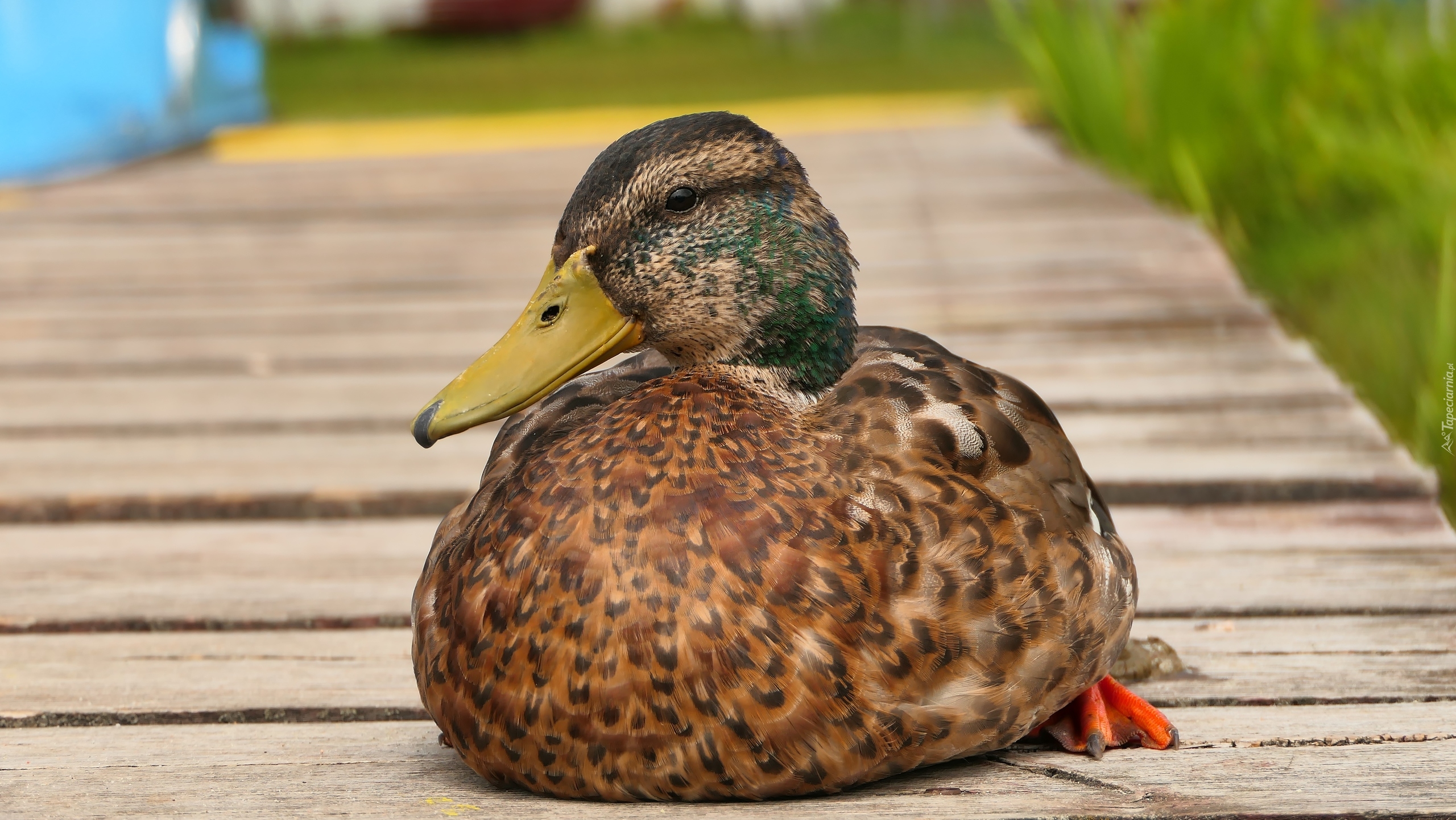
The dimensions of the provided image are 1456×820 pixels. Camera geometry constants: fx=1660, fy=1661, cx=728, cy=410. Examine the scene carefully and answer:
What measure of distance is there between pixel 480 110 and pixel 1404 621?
7.65 m

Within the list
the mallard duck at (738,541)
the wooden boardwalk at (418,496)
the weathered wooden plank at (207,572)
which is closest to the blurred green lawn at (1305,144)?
the wooden boardwalk at (418,496)

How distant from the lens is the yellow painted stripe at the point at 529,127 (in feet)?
22.0

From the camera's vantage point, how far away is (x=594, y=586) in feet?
4.97

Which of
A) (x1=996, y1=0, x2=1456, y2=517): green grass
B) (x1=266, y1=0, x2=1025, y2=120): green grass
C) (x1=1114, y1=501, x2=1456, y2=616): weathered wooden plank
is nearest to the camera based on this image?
(x1=1114, y1=501, x2=1456, y2=616): weathered wooden plank

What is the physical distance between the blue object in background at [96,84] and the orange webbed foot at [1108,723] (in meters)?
Answer: 5.48

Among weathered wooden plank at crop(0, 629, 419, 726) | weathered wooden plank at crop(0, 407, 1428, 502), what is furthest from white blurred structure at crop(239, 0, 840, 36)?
weathered wooden plank at crop(0, 629, 419, 726)

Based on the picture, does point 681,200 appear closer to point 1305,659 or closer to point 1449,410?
point 1305,659

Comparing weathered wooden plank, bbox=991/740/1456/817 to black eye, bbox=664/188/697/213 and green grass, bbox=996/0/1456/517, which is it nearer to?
black eye, bbox=664/188/697/213

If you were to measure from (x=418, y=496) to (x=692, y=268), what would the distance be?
A: 1196mm

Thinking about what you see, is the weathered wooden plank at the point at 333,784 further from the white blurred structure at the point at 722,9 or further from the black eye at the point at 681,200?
the white blurred structure at the point at 722,9

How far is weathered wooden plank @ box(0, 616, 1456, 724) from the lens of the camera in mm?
1893

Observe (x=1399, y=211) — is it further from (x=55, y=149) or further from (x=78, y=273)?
(x=55, y=149)

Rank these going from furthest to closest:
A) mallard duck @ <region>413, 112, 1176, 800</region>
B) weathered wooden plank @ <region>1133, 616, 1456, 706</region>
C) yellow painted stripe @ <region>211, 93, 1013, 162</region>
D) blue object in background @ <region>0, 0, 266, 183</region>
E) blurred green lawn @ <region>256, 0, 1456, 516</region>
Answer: yellow painted stripe @ <region>211, 93, 1013, 162</region> → blue object in background @ <region>0, 0, 266, 183</region> → blurred green lawn @ <region>256, 0, 1456, 516</region> → weathered wooden plank @ <region>1133, 616, 1456, 706</region> → mallard duck @ <region>413, 112, 1176, 800</region>

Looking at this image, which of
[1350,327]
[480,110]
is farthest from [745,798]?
[480,110]
